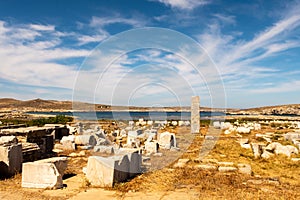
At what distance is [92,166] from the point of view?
8453mm

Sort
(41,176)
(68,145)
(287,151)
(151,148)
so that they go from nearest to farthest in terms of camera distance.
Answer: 1. (41,176)
2. (287,151)
3. (151,148)
4. (68,145)

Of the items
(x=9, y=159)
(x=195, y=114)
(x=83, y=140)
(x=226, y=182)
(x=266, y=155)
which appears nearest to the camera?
(x=226, y=182)

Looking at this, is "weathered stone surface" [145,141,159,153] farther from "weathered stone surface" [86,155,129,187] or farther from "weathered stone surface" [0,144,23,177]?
"weathered stone surface" [0,144,23,177]

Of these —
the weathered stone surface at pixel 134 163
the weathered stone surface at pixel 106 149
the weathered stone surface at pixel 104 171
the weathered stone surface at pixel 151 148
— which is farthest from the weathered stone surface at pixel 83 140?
the weathered stone surface at pixel 104 171

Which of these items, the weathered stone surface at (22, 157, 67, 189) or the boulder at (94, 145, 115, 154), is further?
the boulder at (94, 145, 115, 154)

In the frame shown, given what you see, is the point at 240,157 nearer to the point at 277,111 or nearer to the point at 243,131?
the point at 243,131

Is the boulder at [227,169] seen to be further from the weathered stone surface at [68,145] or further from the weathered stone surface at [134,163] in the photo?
the weathered stone surface at [68,145]

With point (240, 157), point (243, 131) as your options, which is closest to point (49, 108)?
point (243, 131)

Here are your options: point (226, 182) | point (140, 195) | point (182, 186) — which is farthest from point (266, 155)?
point (140, 195)

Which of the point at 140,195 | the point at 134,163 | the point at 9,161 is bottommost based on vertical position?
the point at 140,195

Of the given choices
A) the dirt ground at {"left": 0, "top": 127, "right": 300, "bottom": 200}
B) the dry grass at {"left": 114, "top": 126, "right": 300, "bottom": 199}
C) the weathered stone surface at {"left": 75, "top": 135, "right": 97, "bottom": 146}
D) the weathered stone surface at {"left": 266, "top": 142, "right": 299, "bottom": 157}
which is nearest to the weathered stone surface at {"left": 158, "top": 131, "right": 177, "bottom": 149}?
the weathered stone surface at {"left": 75, "top": 135, "right": 97, "bottom": 146}

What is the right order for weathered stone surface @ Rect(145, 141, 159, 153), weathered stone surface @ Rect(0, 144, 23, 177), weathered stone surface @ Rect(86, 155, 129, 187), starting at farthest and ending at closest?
weathered stone surface @ Rect(145, 141, 159, 153), weathered stone surface @ Rect(0, 144, 23, 177), weathered stone surface @ Rect(86, 155, 129, 187)

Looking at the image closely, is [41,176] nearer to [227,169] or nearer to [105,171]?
[105,171]

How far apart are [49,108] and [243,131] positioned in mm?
113316
